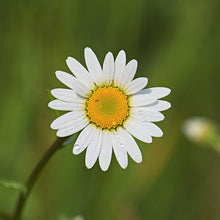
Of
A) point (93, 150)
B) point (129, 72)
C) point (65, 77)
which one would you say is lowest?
point (93, 150)

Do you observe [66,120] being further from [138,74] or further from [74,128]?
[138,74]

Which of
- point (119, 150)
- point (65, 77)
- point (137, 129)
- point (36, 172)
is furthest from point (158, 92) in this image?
point (36, 172)

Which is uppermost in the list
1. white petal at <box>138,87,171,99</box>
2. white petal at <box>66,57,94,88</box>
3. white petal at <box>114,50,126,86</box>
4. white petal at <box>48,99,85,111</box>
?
white petal at <box>114,50,126,86</box>

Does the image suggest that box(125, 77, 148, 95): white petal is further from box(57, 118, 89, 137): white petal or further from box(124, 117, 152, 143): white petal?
box(57, 118, 89, 137): white petal

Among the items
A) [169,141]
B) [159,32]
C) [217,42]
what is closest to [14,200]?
[169,141]

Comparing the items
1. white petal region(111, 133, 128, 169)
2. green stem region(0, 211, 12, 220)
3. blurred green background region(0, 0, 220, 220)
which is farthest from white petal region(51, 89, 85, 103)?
blurred green background region(0, 0, 220, 220)
